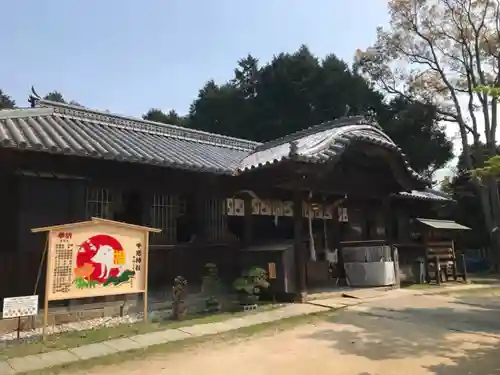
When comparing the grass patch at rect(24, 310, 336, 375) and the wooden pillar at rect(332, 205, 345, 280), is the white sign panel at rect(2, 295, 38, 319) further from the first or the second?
the wooden pillar at rect(332, 205, 345, 280)

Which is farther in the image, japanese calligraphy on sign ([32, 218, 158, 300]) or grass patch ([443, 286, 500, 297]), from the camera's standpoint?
grass patch ([443, 286, 500, 297])

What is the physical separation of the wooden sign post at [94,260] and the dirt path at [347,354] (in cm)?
221

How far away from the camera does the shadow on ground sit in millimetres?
6082

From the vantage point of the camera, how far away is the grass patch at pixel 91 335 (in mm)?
6570

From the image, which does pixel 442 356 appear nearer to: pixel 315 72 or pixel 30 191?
pixel 30 191

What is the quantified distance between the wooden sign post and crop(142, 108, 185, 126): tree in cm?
3085

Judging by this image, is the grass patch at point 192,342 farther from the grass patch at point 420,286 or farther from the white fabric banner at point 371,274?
the grass patch at point 420,286

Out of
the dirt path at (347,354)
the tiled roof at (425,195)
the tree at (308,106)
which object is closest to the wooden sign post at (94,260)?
the dirt path at (347,354)

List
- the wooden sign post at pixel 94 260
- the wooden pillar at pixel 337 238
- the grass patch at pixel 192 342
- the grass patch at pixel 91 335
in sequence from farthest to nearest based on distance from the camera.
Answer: the wooden pillar at pixel 337 238 → the wooden sign post at pixel 94 260 → the grass patch at pixel 91 335 → the grass patch at pixel 192 342

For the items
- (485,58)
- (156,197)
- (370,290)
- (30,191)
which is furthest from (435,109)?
(30,191)

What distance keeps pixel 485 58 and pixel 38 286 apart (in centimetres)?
2584

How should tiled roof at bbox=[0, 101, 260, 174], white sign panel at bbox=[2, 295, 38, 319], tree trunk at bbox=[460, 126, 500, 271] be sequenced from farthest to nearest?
tree trunk at bbox=[460, 126, 500, 271]
tiled roof at bbox=[0, 101, 260, 174]
white sign panel at bbox=[2, 295, 38, 319]

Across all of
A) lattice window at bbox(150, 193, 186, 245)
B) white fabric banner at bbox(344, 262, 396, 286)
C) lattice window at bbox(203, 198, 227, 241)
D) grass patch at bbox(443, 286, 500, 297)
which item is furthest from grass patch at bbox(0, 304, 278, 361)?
grass patch at bbox(443, 286, 500, 297)

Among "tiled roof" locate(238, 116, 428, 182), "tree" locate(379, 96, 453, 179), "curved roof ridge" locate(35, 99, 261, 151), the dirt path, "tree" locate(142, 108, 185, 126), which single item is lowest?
the dirt path
